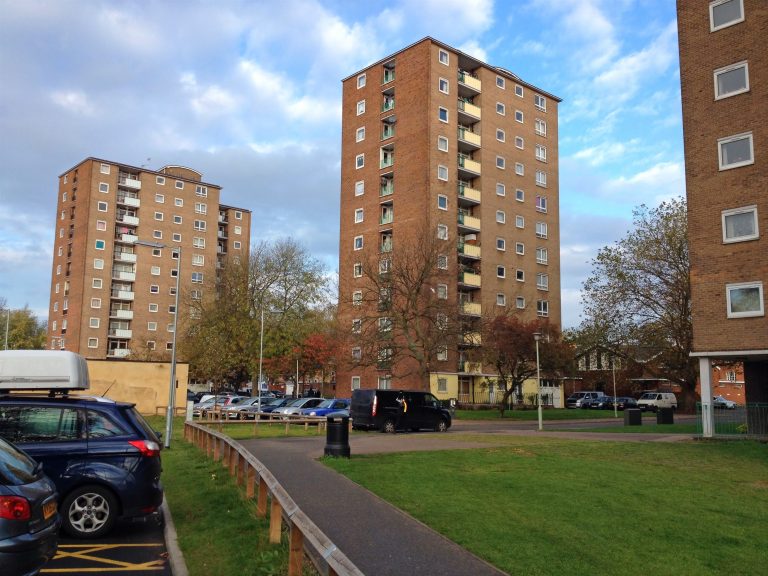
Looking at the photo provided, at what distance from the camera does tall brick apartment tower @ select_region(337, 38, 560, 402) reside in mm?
→ 56562

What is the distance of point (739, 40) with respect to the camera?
85.5 feet

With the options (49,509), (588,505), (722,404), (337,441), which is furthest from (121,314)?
(49,509)

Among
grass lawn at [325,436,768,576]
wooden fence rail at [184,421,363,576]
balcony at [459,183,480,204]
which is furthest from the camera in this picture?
balcony at [459,183,480,204]

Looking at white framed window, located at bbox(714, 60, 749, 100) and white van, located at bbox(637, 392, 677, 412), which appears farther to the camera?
white van, located at bbox(637, 392, 677, 412)

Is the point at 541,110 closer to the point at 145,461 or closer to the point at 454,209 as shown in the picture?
the point at 454,209

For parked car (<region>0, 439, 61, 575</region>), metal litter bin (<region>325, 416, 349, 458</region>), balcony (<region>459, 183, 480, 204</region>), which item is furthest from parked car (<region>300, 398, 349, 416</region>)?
parked car (<region>0, 439, 61, 575</region>)

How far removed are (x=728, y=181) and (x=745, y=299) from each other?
13.9 ft

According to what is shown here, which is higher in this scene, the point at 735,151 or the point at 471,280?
the point at 471,280

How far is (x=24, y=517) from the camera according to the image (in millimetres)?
5797

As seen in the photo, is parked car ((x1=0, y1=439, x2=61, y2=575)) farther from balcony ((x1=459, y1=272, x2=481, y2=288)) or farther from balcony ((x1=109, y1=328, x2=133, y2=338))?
balcony ((x1=109, y1=328, x2=133, y2=338))

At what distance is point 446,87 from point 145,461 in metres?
53.7

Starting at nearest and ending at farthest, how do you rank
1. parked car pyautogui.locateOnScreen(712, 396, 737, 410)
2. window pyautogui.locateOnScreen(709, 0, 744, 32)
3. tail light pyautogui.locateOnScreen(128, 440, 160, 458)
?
tail light pyautogui.locateOnScreen(128, 440, 160, 458) → window pyautogui.locateOnScreen(709, 0, 744, 32) → parked car pyautogui.locateOnScreen(712, 396, 737, 410)

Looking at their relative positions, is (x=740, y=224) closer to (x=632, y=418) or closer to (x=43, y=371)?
(x=632, y=418)

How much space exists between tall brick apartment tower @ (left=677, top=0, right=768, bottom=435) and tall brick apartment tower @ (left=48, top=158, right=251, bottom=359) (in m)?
63.8
